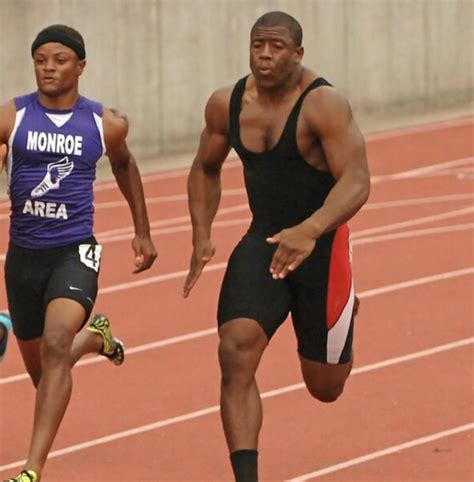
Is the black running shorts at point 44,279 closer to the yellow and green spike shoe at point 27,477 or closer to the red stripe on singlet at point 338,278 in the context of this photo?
the yellow and green spike shoe at point 27,477

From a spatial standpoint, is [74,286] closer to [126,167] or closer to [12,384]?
[126,167]

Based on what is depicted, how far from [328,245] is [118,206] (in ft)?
31.9

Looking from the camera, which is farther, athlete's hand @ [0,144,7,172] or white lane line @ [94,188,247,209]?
white lane line @ [94,188,247,209]

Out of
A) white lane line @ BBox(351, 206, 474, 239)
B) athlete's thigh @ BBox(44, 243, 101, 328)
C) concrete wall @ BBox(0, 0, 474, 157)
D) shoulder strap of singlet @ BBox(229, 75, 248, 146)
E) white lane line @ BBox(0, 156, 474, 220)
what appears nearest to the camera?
shoulder strap of singlet @ BBox(229, 75, 248, 146)

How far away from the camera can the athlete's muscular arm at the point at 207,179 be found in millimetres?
8398

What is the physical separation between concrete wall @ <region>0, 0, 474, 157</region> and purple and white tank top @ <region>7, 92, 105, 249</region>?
414 inches

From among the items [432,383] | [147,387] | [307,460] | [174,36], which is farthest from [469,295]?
[174,36]

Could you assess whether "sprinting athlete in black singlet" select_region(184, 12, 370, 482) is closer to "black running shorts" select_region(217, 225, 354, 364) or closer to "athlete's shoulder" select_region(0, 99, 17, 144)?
"black running shorts" select_region(217, 225, 354, 364)

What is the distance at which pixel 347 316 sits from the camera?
859 cm

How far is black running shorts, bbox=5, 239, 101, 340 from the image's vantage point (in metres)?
8.65

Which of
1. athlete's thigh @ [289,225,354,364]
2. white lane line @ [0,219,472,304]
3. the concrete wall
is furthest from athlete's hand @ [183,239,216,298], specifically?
the concrete wall

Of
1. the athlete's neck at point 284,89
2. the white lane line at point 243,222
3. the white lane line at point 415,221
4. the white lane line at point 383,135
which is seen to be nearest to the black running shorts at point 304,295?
the athlete's neck at point 284,89

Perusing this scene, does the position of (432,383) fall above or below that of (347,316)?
below

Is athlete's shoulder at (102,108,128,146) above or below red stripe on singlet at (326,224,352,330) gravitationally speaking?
above
